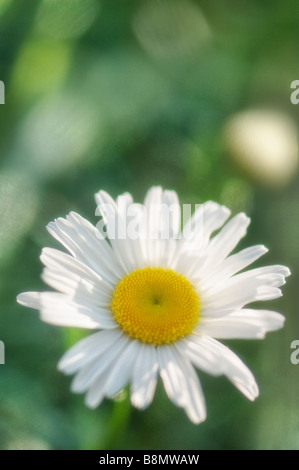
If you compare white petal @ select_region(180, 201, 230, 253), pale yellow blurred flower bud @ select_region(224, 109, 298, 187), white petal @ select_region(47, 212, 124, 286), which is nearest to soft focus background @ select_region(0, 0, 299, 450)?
pale yellow blurred flower bud @ select_region(224, 109, 298, 187)

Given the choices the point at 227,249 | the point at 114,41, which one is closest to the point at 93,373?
the point at 227,249

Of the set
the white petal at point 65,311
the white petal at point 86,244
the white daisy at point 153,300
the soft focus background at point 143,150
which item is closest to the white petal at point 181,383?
the white daisy at point 153,300

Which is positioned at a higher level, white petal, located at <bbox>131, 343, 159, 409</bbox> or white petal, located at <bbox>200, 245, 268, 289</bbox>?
white petal, located at <bbox>200, 245, 268, 289</bbox>

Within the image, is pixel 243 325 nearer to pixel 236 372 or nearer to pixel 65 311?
pixel 236 372

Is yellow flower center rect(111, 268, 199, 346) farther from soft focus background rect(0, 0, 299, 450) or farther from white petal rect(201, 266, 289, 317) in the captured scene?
soft focus background rect(0, 0, 299, 450)

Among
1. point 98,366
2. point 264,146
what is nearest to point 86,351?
point 98,366

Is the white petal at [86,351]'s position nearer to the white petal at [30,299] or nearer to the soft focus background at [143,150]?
the white petal at [30,299]
